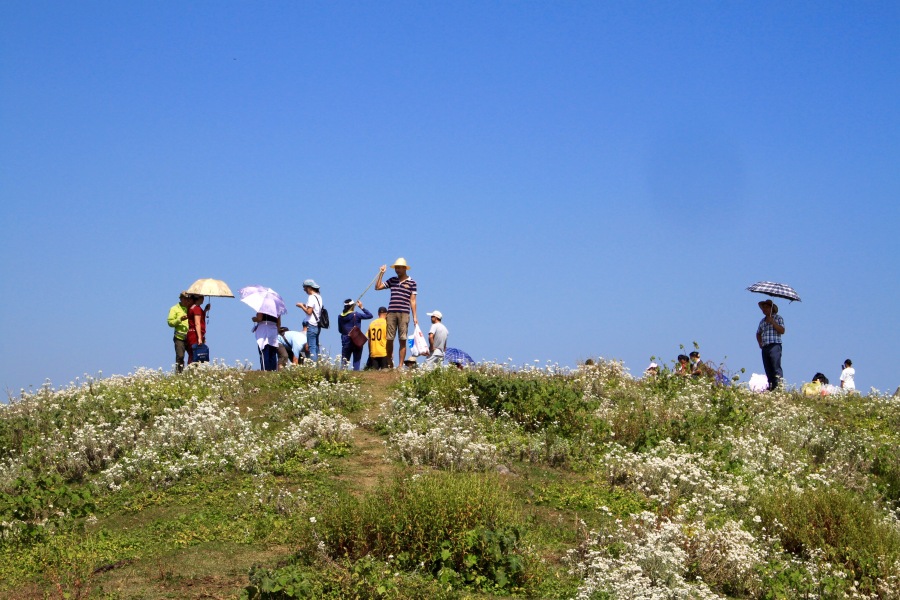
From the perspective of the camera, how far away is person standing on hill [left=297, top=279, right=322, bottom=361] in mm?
17859

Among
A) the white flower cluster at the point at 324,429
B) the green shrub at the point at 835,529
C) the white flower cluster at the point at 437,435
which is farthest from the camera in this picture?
the white flower cluster at the point at 324,429

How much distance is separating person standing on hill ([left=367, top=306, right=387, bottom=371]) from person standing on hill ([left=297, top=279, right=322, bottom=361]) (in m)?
1.32

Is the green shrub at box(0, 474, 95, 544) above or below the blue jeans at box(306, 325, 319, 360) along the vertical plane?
below

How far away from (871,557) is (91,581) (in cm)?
689

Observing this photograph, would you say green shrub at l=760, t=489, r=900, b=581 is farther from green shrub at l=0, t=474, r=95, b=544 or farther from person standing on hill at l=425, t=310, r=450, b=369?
person standing on hill at l=425, t=310, r=450, b=369

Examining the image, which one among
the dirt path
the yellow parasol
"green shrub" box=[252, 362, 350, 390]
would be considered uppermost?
the yellow parasol

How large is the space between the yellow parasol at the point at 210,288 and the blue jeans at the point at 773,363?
1184 cm

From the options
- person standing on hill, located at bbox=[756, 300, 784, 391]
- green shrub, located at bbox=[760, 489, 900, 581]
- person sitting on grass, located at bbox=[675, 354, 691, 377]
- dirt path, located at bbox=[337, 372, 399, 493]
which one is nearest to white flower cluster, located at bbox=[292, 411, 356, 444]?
dirt path, located at bbox=[337, 372, 399, 493]

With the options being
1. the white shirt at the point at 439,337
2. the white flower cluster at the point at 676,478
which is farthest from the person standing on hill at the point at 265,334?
the white flower cluster at the point at 676,478

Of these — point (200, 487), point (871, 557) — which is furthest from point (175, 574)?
point (871, 557)

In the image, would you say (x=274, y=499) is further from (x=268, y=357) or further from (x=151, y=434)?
(x=268, y=357)

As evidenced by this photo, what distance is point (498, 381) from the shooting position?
12.7 m

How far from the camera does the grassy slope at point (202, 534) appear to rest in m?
6.64

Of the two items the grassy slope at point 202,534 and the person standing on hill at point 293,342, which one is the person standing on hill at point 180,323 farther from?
the grassy slope at point 202,534
